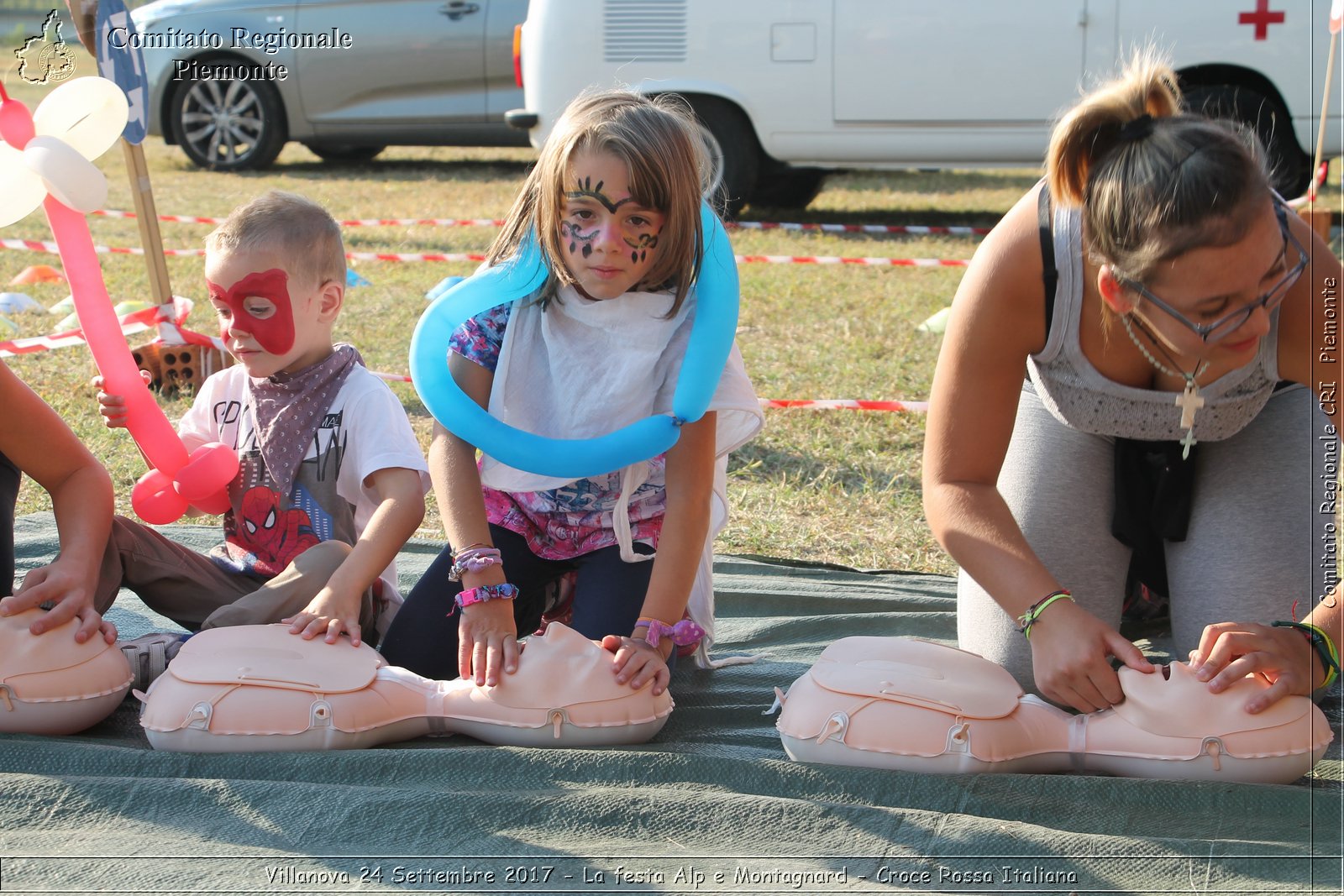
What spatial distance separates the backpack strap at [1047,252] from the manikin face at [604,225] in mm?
525

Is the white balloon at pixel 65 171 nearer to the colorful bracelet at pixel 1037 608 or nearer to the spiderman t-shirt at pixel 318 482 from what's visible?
the spiderman t-shirt at pixel 318 482

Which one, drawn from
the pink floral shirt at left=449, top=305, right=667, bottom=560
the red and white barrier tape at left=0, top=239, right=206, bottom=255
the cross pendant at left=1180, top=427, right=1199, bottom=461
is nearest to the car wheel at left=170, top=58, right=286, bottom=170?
the red and white barrier tape at left=0, top=239, right=206, bottom=255

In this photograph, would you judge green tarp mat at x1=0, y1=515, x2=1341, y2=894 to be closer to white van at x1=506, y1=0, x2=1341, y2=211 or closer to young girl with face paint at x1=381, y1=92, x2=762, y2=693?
young girl with face paint at x1=381, y1=92, x2=762, y2=693

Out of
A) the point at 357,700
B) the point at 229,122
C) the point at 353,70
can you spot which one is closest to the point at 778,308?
the point at 357,700

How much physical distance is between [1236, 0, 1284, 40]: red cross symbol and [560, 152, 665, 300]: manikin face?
5435 mm

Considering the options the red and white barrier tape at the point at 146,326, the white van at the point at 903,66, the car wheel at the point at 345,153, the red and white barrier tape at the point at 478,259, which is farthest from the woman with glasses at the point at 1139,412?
the car wheel at the point at 345,153

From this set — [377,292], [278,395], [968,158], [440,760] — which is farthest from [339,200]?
[440,760]

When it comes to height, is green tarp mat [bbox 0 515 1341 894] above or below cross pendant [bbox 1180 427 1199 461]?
below

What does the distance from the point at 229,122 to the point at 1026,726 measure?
27.2ft

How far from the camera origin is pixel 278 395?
85.4 inches

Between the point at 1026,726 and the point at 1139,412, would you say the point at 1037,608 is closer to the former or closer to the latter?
the point at 1026,726

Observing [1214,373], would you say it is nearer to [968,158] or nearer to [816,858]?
[816,858]

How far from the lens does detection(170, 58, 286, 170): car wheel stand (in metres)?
8.65

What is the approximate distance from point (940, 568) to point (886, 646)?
1.14 m
